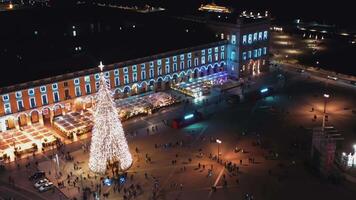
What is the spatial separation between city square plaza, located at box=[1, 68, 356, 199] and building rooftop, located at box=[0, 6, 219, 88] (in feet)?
53.9

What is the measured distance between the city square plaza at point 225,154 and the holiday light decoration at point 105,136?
231 cm

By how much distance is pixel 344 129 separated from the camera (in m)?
79.9

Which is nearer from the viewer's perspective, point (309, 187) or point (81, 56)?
point (309, 187)

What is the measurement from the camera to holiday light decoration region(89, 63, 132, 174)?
59.5 metres

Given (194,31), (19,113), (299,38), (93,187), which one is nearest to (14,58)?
(19,113)

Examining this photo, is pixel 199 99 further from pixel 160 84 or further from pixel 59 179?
pixel 59 179

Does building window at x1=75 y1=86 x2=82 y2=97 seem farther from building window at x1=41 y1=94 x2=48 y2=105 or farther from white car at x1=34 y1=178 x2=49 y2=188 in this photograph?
white car at x1=34 y1=178 x2=49 y2=188

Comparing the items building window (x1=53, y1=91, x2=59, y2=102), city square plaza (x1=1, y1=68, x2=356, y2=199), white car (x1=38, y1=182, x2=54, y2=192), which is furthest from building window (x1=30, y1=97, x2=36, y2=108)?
white car (x1=38, y1=182, x2=54, y2=192)

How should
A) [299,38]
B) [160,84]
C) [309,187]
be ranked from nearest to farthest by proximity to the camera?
[309,187]
[160,84]
[299,38]

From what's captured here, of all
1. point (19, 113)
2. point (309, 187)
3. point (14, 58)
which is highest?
point (14, 58)

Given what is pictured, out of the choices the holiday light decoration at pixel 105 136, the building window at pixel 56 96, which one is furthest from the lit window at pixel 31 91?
the holiday light decoration at pixel 105 136

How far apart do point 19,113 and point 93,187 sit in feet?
87.6

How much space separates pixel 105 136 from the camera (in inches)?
2405

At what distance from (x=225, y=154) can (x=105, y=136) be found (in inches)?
849
